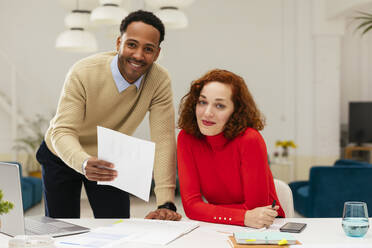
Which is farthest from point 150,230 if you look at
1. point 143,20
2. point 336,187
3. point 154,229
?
point 336,187

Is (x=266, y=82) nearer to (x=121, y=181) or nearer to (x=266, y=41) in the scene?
(x=266, y=41)

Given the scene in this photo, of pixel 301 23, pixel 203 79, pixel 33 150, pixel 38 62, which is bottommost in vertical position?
pixel 33 150

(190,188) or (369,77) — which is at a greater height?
(369,77)

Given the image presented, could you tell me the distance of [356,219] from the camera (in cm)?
168

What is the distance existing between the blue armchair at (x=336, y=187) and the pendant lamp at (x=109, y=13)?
85.3 inches

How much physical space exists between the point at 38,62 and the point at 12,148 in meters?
1.40

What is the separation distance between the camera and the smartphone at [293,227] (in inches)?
69.6

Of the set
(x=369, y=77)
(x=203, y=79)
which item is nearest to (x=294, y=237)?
(x=203, y=79)

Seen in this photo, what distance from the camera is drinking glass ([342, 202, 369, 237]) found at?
1.67 meters

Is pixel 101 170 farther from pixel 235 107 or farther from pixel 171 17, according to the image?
pixel 171 17

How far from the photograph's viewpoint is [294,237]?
165cm

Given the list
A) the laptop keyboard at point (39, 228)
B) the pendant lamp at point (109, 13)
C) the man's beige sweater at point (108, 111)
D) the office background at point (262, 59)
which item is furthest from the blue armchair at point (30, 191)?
the laptop keyboard at point (39, 228)

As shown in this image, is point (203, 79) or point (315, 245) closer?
point (315, 245)

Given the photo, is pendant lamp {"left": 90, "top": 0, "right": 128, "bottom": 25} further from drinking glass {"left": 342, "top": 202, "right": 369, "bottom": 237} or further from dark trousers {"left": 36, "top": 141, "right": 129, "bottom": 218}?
drinking glass {"left": 342, "top": 202, "right": 369, "bottom": 237}
